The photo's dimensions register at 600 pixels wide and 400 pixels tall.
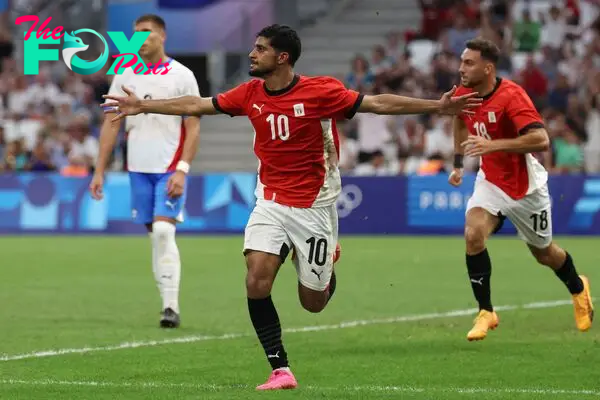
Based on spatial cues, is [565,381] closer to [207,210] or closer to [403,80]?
[207,210]

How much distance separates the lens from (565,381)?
903 centimetres

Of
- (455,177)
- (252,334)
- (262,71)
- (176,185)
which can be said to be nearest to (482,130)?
(455,177)

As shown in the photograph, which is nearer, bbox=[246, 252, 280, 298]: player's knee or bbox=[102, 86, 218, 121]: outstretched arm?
bbox=[246, 252, 280, 298]: player's knee

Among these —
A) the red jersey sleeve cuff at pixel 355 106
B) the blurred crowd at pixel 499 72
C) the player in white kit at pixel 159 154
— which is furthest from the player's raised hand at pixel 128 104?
the blurred crowd at pixel 499 72

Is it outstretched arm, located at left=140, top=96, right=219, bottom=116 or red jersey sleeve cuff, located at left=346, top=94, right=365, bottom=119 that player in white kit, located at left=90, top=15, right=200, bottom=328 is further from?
red jersey sleeve cuff, located at left=346, top=94, right=365, bottom=119

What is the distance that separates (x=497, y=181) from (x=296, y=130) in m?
3.21

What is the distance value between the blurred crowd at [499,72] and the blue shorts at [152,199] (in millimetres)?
12133

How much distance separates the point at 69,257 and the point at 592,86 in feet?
37.7

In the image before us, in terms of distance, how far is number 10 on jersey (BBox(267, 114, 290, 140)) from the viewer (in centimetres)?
898

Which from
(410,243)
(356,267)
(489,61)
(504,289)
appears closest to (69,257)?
(356,267)

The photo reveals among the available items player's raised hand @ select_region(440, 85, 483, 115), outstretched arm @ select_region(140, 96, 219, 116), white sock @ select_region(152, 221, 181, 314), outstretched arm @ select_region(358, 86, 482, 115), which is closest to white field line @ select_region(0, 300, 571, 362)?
white sock @ select_region(152, 221, 181, 314)

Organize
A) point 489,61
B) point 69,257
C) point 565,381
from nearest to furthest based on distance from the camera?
1. point 565,381
2. point 489,61
3. point 69,257

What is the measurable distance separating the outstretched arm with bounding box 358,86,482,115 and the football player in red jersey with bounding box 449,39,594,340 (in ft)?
8.18

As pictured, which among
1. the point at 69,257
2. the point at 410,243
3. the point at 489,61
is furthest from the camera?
the point at 410,243
